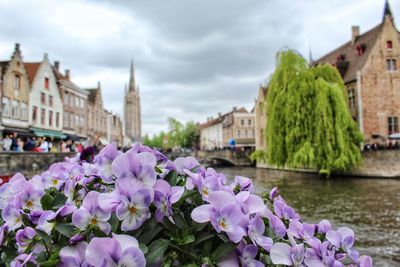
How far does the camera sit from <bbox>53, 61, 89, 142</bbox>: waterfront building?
38.2 meters

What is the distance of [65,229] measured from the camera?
1083 mm

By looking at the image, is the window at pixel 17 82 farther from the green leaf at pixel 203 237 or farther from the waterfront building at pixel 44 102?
the green leaf at pixel 203 237

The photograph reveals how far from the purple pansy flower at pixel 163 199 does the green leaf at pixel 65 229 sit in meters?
0.26

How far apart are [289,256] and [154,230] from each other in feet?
1.44

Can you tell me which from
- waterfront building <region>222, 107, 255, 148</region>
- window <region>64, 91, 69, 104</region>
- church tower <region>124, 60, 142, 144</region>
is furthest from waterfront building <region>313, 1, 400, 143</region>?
church tower <region>124, 60, 142, 144</region>

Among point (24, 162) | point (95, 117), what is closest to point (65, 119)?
point (95, 117)

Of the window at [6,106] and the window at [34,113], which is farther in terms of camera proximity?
the window at [34,113]

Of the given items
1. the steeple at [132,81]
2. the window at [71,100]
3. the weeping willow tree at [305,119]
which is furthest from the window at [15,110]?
the steeple at [132,81]

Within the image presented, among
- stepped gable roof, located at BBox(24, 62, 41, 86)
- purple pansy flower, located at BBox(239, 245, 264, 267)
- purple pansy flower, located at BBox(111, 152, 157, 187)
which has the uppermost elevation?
stepped gable roof, located at BBox(24, 62, 41, 86)

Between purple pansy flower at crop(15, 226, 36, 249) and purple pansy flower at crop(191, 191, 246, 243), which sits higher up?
purple pansy flower at crop(191, 191, 246, 243)

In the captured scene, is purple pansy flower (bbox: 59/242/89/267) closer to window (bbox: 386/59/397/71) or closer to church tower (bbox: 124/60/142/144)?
window (bbox: 386/59/397/71)

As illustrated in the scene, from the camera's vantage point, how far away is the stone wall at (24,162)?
13961 mm

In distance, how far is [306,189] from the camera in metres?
17.5

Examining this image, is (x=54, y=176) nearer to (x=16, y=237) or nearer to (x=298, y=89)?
(x=16, y=237)
